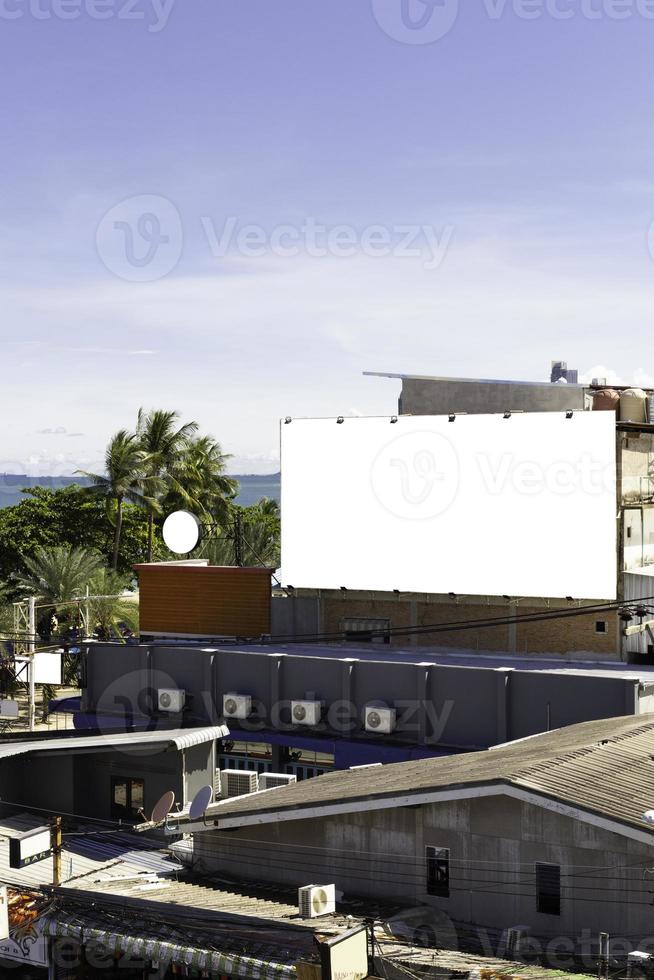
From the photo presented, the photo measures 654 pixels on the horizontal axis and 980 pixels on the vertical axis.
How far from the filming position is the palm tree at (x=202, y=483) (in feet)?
257

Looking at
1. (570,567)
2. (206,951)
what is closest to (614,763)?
(206,951)

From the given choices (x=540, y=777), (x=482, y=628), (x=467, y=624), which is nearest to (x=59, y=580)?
(x=467, y=624)

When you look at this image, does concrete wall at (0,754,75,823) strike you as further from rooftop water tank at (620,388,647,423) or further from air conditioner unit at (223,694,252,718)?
rooftop water tank at (620,388,647,423)

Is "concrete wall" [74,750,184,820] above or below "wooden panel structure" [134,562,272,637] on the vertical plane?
below

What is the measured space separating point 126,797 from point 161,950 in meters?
12.4

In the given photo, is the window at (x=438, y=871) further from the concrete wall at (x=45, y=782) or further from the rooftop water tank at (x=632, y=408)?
the rooftop water tank at (x=632, y=408)

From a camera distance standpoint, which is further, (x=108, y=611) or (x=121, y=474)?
(x=121, y=474)

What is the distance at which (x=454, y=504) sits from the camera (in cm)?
4078

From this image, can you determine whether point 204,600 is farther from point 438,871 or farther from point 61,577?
point 438,871

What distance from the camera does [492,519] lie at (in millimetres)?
39812

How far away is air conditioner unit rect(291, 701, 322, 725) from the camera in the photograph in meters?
33.9

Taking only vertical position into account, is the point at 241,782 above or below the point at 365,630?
below

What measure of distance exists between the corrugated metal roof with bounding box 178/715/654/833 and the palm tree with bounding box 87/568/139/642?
30.4m

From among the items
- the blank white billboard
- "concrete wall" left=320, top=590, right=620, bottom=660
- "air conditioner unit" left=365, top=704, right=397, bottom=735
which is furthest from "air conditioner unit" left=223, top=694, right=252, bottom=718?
the blank white billboard
